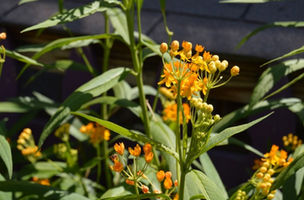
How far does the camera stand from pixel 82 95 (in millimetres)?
1055

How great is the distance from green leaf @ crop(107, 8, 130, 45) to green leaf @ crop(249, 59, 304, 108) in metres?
0.32

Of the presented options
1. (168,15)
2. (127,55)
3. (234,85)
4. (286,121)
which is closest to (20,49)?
(127,55)

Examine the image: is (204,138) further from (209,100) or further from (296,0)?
(296,0)

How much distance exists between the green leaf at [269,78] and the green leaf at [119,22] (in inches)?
12.7

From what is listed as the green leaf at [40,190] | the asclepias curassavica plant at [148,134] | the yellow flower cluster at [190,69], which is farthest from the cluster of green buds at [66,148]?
the yellow flower cluster at [190,69]

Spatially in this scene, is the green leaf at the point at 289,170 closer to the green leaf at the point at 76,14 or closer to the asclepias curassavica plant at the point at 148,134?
the asclepias curassavica plant at the point at 148,134

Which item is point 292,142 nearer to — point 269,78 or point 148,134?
point 269,78

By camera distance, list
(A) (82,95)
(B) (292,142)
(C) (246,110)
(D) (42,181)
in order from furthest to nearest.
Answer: (D) (42,181) < (B) (292,142) < (C) (246,110) < (A) (82,95)

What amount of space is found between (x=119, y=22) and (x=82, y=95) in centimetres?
33

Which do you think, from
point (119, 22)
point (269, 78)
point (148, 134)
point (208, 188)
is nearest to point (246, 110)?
point (269, 78)

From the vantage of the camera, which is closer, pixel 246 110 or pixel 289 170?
pixel 289 170

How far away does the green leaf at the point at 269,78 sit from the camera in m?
1.15

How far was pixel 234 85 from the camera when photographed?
1566 millimetres

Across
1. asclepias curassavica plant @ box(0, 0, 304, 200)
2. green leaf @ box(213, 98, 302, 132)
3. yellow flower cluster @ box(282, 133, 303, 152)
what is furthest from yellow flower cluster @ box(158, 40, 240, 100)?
yellow flower cluster @ box(282, 133, 303, 152)
